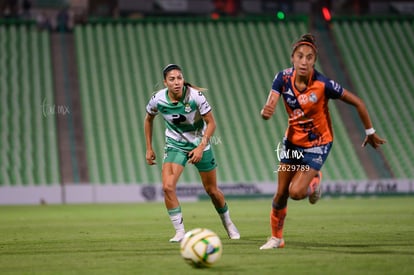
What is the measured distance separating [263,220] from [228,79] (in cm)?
1559

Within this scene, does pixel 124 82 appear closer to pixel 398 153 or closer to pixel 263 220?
pixel 398 153

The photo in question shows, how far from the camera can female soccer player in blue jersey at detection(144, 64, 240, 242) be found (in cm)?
1156

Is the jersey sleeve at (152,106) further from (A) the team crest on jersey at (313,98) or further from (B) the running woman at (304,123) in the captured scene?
(A) the team crest on jersey at (313,98)

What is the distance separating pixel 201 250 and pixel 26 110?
2186 centimetres

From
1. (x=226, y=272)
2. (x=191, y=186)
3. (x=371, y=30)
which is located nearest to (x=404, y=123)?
(x=371, y=30)

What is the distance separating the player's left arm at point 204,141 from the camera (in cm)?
1138

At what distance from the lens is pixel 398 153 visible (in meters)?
29.3

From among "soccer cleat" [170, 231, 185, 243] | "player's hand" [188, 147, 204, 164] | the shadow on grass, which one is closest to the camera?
the shadow on grass

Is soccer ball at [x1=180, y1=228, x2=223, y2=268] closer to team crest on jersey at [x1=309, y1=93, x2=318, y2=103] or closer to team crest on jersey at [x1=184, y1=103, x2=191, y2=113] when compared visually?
team crest on jersey at [x1=309, y1=93, x2=318, y2=103]

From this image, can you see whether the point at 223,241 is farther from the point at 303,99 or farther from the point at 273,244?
the point at 303,99

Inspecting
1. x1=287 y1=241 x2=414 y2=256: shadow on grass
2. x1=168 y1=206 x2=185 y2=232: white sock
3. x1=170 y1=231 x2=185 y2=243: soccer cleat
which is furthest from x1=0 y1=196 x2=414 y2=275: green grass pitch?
x1=168 y1=206 x2=185 y2=232: white sock

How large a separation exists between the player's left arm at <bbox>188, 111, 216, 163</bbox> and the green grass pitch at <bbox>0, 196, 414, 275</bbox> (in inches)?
49.2

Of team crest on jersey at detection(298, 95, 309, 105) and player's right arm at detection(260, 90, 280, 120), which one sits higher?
team crest on jersey at detection(298, 95, 309, 105)

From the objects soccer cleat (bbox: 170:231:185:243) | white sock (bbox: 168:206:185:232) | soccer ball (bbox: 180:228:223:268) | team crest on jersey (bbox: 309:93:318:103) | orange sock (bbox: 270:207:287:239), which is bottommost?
soccer ball (bbox: 180:228:223:268)
